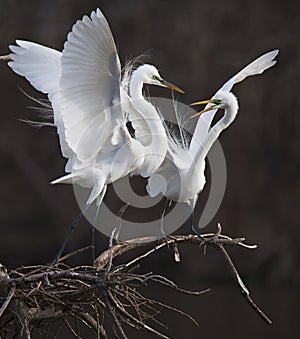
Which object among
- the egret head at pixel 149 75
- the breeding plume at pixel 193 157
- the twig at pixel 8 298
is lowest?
the breeding plume at pixel 193 157

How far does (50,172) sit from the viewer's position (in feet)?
29.3

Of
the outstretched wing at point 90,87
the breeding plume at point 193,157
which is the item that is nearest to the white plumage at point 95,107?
the outstretched wing at point 90,87

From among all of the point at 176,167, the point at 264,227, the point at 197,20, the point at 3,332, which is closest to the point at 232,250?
the point at 264,227

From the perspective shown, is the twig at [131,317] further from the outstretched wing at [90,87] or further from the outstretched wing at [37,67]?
the outstretched wing at [37,67]

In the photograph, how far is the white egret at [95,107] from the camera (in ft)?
9.44

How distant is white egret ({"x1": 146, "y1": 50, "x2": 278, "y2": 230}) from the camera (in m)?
3.30

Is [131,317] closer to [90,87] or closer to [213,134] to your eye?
[90,87]

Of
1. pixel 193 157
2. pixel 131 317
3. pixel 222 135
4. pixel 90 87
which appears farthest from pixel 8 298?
pixel 222 135

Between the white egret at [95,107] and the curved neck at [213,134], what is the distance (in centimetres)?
13

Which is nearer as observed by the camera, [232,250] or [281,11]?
[232,250]

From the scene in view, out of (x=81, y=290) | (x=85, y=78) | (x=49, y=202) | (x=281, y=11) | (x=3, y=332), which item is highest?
(x=85, y=78)

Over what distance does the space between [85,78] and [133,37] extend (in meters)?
6.41

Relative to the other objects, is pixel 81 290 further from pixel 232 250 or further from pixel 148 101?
pixel 232 250

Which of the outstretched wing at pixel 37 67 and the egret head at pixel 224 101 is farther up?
the outstretched wing at pixel 37 67
